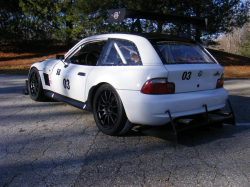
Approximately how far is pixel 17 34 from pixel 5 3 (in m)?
2.55

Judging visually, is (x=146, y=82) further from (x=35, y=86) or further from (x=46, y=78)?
(x=35, y=86)

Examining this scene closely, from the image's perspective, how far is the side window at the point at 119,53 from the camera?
359cm

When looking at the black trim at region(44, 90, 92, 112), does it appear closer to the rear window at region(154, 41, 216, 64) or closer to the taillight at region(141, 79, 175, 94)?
the taillight at region(141, 79, 175, 94)

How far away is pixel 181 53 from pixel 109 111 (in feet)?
4.52

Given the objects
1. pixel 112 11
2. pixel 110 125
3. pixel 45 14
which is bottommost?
pixel 110 125

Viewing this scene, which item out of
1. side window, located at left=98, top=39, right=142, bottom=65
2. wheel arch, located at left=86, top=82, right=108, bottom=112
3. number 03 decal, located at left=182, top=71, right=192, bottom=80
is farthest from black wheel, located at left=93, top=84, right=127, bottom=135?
number 03 decal, located at left=182, top=71, right=192, bottom=80

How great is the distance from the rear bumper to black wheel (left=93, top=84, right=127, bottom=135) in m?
0.15

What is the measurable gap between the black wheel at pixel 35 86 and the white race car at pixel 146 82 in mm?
1403

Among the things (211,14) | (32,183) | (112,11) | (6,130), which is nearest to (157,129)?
(32,183)

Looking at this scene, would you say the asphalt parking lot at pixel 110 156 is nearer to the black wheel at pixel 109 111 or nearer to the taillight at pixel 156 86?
the black wheel at pixel 109 111

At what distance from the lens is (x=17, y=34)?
2120 cm

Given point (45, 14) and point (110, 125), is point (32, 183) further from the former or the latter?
point (45, 14)

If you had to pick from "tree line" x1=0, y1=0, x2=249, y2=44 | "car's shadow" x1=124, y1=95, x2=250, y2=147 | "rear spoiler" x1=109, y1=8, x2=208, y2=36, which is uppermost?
"tree line" x1=0, y1=0, x2=249, y2=44

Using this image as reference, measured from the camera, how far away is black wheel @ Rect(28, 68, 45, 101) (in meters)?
5.59
